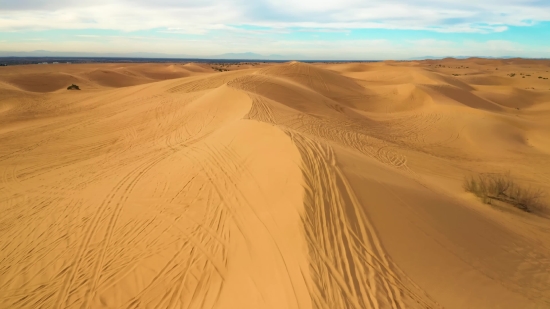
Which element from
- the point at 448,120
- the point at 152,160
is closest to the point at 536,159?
the point at 448,120

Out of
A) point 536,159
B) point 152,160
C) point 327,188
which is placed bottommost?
point 536,159

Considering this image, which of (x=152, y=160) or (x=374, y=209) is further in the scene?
(x=152, y=160)

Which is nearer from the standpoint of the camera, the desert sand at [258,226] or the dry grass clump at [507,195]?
the desert sand at [258,226]

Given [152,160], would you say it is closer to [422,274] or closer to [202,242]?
[202,242]

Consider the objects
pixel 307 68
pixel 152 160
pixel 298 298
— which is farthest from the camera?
pixel 307 68

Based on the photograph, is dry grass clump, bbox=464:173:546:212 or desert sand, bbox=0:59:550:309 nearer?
desert sand, bbox=0:59:550:309

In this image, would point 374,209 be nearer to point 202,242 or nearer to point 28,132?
point 202,242

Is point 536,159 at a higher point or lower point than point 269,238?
lower

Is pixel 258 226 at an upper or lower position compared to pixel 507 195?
upper

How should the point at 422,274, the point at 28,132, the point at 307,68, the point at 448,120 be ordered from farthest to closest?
the point at 307,68 < the point at 448,120 < the point at 28,132 < the point at 422,274

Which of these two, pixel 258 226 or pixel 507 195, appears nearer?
pixel 258 226
